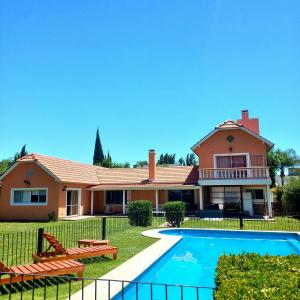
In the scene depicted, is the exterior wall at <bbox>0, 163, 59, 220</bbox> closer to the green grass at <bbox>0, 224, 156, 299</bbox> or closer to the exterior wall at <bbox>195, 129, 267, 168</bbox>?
the green grass at <bbox>0, 224, 156, 299</bbox>

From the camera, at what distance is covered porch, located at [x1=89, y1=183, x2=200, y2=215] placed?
29719mm

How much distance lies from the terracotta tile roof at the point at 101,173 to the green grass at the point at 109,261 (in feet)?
40.9

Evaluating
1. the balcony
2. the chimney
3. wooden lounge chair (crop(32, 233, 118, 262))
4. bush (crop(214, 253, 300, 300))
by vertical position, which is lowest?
wooden lounge chair (crop(32, 233, 118, 262))

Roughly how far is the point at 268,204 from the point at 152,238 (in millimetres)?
15269

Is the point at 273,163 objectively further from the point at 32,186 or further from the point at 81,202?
the point at 32,186

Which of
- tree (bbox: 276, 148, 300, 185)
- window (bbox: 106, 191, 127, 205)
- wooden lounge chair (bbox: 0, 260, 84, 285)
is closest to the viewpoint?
wooden lounge chair (bbox: 0, 260, 84, 285)

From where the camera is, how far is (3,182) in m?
28.4

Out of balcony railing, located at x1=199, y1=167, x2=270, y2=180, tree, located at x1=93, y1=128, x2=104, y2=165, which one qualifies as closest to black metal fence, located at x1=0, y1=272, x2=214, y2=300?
balcony railing, located at x1=199, y1=167, x2=270, y2=180

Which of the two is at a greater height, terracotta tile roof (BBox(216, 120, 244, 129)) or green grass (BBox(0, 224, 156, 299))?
terracotta tile roof (BBox(216, 120, 244, 129))

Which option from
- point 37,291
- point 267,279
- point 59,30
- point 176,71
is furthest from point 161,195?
point 267,279

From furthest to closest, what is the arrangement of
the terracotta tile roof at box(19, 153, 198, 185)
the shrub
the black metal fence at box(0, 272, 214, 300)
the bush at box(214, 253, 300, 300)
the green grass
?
the terracotta tile roof at box(19, 153, 198, 185)
the shrub
the green grass
the black metal fence at box(0, 272, 214, 300)
the bush at box(214, 253, 300, 300)

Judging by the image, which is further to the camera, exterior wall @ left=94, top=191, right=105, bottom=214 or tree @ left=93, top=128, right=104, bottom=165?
tree @ left=93, top=128, right=104, bottom=165

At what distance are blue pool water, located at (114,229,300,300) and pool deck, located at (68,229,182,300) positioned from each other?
0.61ft

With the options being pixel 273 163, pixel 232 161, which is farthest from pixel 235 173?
pixel 273 163
